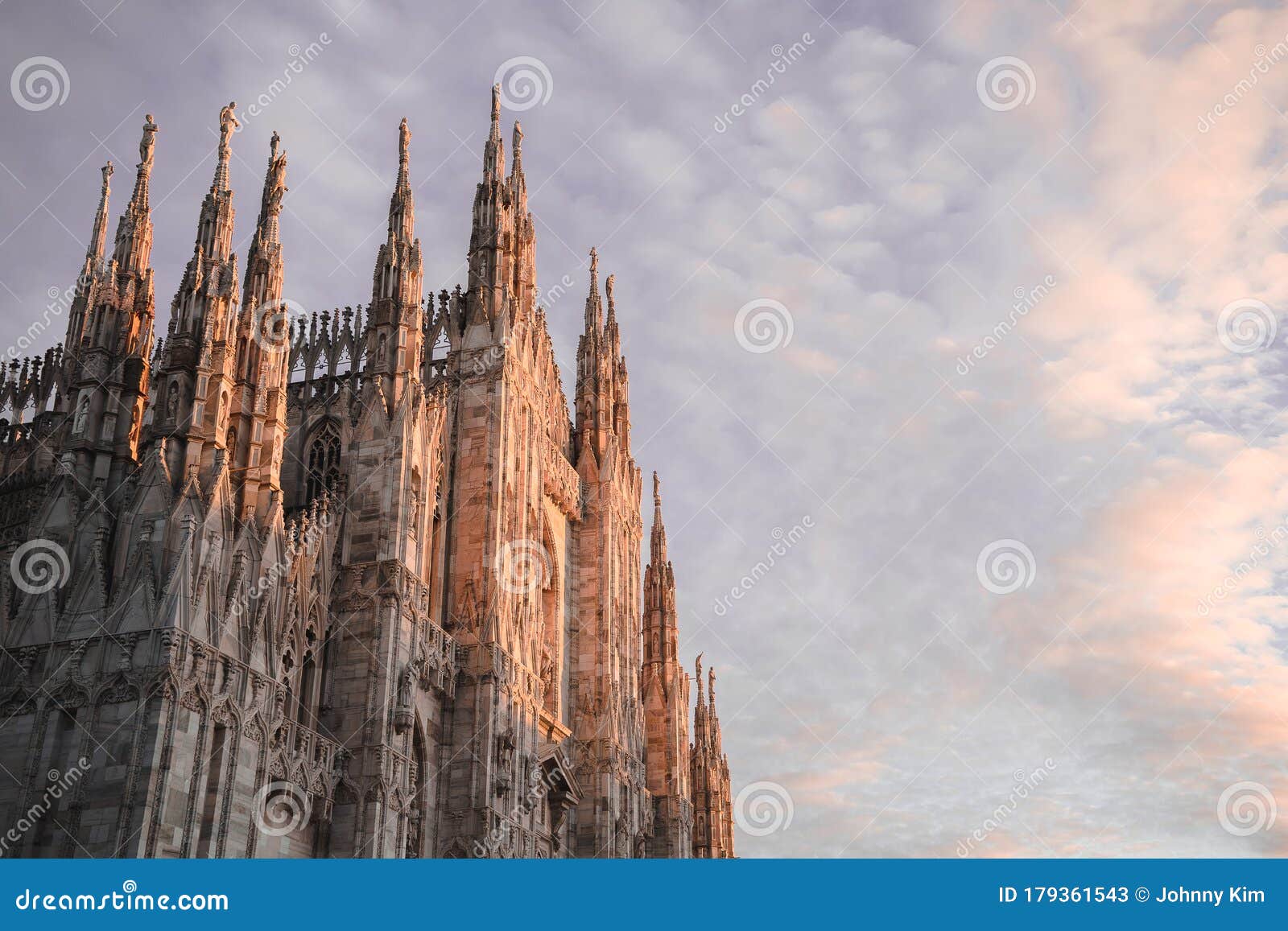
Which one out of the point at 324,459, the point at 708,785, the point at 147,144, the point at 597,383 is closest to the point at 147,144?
the point at 147,144

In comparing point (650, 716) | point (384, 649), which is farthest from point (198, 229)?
point (650, 716)

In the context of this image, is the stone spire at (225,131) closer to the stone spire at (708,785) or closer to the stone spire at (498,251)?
the stone spire at (498,251)

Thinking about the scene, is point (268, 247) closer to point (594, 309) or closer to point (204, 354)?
point (204, 354)

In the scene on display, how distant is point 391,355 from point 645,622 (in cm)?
2864

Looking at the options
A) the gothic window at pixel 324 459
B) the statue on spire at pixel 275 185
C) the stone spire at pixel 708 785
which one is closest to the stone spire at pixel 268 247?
the statue on spire at pixel 275 185

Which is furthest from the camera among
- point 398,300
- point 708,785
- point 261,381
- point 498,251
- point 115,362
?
point 708,785

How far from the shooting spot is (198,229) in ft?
92.8

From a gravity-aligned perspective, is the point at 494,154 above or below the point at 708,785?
above

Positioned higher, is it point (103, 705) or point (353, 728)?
point (353, 728)

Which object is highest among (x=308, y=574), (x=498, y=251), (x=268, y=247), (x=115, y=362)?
(x=498, y=251)

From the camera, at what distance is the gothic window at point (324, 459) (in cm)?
3831

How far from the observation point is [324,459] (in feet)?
127

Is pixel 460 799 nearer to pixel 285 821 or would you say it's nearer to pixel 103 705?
pixel 285 821

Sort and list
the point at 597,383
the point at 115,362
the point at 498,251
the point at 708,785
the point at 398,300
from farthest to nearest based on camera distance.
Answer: the point at 708,785 < the point at 597,383 < the point at 498,251 < the point at 398,300 < the point at 115,362
